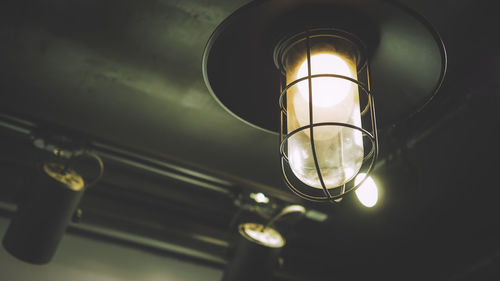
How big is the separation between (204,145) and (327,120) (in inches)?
54.3

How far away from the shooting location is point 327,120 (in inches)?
39.4

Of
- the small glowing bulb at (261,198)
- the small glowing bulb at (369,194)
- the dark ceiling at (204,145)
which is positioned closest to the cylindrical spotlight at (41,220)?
the dark ceiling at (204,145)

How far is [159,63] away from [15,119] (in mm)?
804

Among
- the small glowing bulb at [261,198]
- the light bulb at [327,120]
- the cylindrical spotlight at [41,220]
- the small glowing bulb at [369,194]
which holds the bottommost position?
the cylindrical spotlight at [41,220]

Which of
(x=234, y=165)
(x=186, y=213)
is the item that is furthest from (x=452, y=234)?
(x=186, y=213)

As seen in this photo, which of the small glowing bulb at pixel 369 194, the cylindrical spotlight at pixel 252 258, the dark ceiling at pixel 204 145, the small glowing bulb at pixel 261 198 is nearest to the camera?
the small glowing bulb at pixel 369 194

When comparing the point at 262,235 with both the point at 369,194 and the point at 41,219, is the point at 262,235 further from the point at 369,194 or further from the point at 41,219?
the point at 41,219

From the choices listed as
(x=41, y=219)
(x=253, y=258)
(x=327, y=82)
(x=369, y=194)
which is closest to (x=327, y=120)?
(x=327, y=82)

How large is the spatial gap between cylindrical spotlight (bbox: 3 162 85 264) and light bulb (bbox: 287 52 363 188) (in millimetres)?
1141

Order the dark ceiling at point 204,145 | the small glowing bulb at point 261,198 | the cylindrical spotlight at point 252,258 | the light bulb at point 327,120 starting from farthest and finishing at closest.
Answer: the small glowing bulb at point 261,198 < the cylindrical spotlight at point 252,258 < the dark ceiling at point 204,145 < the light bulb at point 327,120

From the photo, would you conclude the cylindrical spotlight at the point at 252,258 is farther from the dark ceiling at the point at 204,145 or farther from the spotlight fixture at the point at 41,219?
the spotlight fixture at the point at 41,219

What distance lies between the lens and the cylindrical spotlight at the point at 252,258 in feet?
6.62

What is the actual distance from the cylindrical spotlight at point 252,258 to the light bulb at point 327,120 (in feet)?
3.62

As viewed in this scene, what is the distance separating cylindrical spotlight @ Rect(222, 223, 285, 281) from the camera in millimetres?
2018
